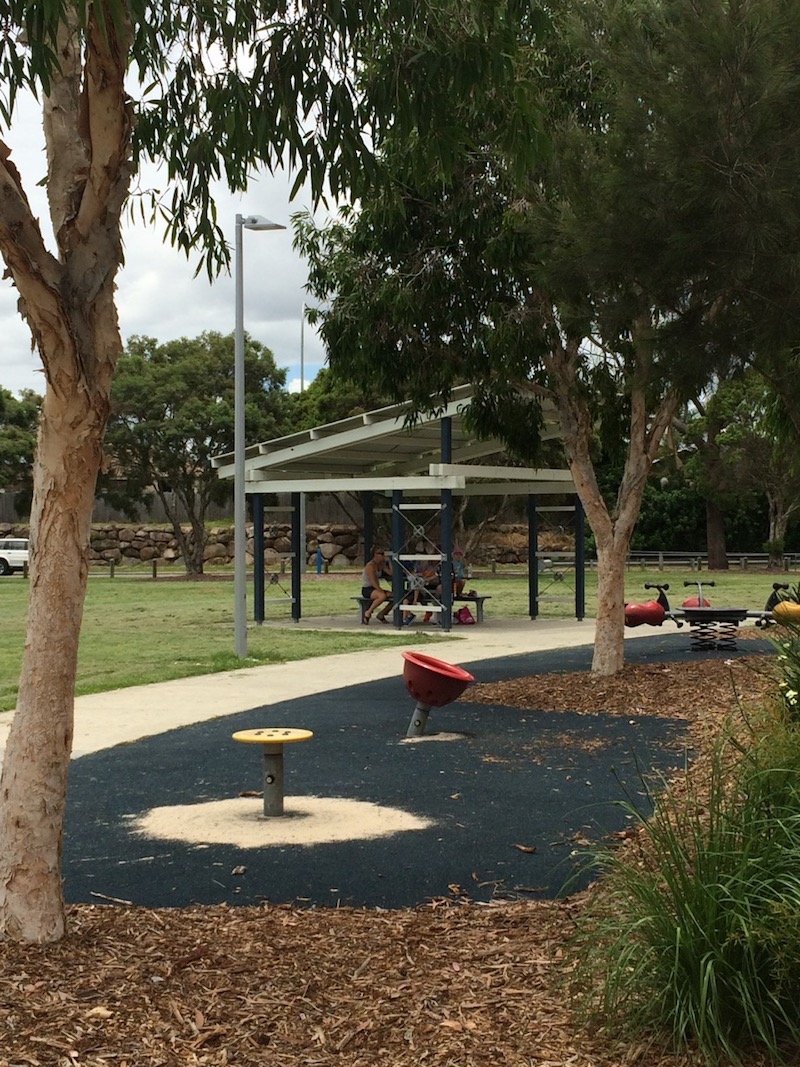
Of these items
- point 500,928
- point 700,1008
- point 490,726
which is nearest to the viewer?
point 700,1008

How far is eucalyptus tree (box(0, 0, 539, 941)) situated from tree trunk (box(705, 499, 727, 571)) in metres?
39.9

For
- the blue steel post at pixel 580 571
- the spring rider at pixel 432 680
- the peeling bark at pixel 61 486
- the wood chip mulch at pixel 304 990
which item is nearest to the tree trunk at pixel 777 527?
the blue steel post at pixel 580 571


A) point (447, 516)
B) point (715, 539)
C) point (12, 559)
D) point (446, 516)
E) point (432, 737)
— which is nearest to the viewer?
point (432, 737)

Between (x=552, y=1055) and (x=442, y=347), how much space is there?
10.1 metres

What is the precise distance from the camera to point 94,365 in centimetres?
504

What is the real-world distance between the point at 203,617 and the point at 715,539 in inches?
948

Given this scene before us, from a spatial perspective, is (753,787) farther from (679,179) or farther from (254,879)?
(679,179)

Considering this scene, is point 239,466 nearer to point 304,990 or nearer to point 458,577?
point 458,577

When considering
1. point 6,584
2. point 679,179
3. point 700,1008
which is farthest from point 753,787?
point 6,584

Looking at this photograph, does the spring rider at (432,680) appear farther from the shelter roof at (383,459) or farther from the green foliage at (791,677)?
the shelter roof at (383,459)

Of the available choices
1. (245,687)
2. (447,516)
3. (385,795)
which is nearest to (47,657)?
(385,795)

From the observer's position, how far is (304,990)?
4.70m

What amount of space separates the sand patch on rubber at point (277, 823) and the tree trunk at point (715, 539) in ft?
124

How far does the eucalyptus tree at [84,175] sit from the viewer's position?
494 centimetres
